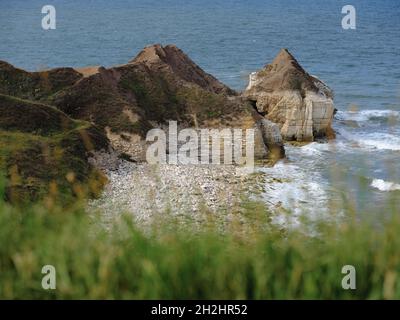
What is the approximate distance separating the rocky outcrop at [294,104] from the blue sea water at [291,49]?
5.07ft

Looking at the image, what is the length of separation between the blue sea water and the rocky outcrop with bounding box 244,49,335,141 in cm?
154

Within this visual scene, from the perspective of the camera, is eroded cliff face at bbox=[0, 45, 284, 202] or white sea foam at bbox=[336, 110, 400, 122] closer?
eroded cliff face at bbox=[0, 45, 284, 202]

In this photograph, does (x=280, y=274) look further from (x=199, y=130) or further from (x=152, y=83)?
(x=152, y=83)

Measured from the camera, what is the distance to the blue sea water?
103 feet

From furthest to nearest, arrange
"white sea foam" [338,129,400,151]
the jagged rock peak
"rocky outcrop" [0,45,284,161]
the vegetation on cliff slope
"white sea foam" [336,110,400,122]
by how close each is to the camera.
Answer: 1. "white sea foam" [336,110,400,122]
2. the jagged rock peak
3. "white sea foam" [338,129,400,151]
4. "rocky outcrop" [0,45,284,161]
5. the vegetation on cliff slope

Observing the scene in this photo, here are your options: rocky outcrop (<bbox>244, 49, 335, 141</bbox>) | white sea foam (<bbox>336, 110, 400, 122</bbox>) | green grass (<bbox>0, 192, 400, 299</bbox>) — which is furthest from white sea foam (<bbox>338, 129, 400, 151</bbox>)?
green grass (<bbox>0, 192, 400, 299</bbox>)

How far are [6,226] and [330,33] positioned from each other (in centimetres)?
11827

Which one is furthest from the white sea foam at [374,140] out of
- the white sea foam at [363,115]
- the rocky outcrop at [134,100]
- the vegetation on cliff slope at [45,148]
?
the vegetation on cliff slope at [45,148]

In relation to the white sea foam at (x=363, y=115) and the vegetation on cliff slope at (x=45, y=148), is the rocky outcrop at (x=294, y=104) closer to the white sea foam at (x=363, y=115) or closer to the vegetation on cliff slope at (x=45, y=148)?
Answer: the white sea foam at (x=363, y=115)

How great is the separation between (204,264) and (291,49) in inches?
3714

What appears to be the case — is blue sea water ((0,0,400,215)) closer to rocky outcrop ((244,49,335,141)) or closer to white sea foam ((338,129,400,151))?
white sea foam ((338,129,400,151))

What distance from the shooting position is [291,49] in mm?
97625

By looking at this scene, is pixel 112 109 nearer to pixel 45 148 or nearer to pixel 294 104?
pixel 45 148
